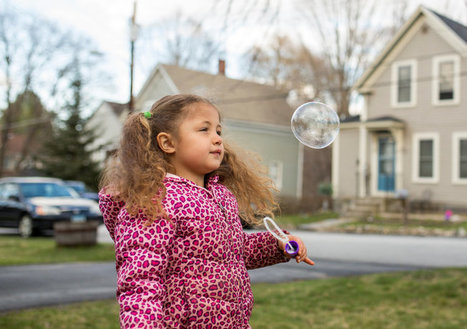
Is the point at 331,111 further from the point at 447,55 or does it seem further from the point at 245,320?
the point at 447,55

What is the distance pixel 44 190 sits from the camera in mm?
13867

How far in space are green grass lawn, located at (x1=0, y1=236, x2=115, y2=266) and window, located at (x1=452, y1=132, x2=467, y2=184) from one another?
12.2 metres

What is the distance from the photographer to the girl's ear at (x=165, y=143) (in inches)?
87.4

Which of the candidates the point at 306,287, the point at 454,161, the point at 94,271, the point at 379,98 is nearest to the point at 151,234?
the point at 306,287

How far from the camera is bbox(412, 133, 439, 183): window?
18906 millimetres

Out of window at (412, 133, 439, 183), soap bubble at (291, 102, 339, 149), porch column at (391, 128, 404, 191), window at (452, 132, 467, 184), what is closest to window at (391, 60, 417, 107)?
porch column at (391, 128, 404, 191)

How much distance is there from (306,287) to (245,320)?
15.4 ft

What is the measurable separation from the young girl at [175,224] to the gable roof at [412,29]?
1649 centimetres

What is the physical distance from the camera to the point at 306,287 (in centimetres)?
671

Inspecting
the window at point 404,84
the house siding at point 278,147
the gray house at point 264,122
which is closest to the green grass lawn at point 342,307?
the window at point 404,84

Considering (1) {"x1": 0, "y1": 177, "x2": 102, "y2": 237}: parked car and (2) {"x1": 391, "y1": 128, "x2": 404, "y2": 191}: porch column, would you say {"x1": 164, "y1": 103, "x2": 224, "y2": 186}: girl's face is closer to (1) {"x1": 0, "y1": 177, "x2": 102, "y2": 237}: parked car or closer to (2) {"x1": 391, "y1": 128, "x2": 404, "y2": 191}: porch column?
(1) {"x1": 0, "y1": 177, "x2": 102, "y2": 237}: parked car

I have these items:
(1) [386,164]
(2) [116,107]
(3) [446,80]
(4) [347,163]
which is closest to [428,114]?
(3) [446,80]

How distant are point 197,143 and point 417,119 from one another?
18.5 m

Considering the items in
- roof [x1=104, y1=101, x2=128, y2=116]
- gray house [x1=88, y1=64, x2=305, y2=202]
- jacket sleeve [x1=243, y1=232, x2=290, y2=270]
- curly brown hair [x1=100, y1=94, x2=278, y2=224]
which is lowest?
jacket sleeve [x1=243, y1=232, x2=290, y2=270]
